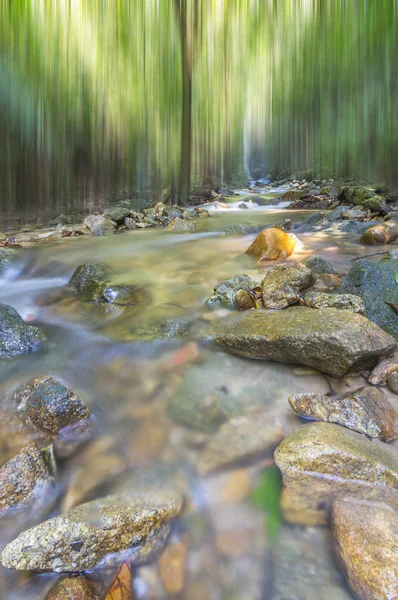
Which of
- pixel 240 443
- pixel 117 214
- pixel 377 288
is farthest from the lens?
pixel 117 214

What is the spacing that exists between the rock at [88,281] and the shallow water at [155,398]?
15cm

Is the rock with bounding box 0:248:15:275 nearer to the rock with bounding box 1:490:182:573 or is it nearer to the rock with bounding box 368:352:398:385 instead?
the rock with bounding box 1:490:182:573

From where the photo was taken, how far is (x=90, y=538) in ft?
3.76

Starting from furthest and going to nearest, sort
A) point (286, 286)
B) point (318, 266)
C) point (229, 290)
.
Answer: point (318, 266) → point (229, 290) → point (286, 286)

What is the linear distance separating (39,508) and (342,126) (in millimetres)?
11987

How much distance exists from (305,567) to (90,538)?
735 mm

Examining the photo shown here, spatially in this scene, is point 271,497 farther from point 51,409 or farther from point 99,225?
point 99,225

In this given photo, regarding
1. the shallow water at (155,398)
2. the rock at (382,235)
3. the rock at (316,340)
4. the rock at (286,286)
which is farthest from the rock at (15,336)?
the rock at (382,235)

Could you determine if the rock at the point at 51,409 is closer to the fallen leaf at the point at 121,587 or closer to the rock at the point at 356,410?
the fallen leaf at the point at 121,587

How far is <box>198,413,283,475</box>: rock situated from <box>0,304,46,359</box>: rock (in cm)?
156

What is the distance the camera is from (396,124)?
752cm

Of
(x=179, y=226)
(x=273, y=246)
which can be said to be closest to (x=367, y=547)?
(x=273, y=246)

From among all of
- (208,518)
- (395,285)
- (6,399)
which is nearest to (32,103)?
(6,399)

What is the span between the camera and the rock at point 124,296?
128 inches
